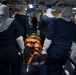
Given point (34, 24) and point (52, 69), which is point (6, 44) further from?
point (34, 24)

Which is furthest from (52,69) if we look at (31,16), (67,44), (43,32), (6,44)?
(31,16)

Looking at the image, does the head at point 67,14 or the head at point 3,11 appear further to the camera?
the head at point 67,14

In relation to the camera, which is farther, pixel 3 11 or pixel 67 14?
pixel 67 14

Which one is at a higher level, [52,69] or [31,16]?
[52,69]

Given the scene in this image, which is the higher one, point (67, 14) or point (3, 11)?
point (3, 11)

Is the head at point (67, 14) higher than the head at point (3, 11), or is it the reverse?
the head at point (3, 11)

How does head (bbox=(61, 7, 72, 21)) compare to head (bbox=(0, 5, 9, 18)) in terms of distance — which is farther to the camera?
head (bbox=(61, 7, 72, 21))

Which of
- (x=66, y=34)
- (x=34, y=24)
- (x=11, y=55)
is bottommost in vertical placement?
(x=34, y=24)

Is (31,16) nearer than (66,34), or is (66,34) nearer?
(66,34)

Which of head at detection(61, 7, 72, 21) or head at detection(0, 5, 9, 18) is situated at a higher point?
head at detection(0, 5, 9, 18)

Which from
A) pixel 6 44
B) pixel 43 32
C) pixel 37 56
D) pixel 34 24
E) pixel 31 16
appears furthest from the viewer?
pixel 31 16

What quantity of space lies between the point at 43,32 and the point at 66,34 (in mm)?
2159

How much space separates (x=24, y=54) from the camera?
178 inches

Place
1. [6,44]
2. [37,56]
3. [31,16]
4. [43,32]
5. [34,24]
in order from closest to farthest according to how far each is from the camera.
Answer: [6,44] → [37,56] → [43,32] → [34,24] → [31,16]
